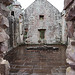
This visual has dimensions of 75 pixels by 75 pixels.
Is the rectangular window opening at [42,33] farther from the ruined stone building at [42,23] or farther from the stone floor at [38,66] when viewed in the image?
the stone floor at [38,66]

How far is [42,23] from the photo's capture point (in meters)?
10.7

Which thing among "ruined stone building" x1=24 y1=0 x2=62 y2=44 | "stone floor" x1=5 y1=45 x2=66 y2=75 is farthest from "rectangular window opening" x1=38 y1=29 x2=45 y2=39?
"stone floor" x1=5 y1=45 x2=66 y2=75

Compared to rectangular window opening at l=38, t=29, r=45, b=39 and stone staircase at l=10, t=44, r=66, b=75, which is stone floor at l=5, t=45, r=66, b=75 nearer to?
stone staircase at l=10, t=44, r=66, b=75

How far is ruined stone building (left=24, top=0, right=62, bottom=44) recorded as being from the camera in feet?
34.9

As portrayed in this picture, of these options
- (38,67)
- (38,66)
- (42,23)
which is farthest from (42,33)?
(38,67)

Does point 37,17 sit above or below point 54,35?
above

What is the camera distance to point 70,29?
1271 mm

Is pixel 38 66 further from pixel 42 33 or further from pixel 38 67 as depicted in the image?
pixel 42 33

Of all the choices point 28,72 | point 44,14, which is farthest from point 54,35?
point 28,72

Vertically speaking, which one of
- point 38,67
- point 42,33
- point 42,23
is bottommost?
point 38,67

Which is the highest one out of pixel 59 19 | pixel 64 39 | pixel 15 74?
pixel 59 19

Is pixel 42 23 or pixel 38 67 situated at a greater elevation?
pixel 42 23

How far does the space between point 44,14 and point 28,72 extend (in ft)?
27.2

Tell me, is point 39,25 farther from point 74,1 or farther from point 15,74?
point 74,1
